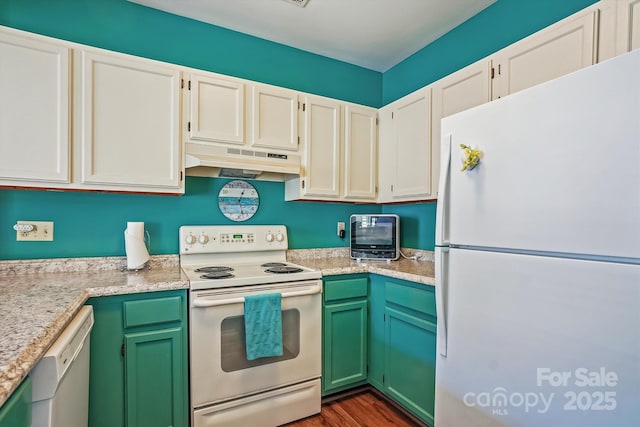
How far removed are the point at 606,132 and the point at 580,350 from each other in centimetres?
66

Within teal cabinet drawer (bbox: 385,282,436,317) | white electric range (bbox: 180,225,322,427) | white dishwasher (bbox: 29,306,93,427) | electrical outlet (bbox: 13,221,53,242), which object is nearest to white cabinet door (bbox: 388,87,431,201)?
teal cabinet drawer (bbox: 385,282,436,317)

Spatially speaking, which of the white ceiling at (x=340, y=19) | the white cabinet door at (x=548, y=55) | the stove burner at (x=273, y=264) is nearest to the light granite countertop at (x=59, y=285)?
the stove burner at (x=273, y=264)

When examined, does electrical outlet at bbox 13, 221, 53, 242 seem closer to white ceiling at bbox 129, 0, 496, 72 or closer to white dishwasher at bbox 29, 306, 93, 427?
white dishwasher at bbox 29, 306, 93, 427

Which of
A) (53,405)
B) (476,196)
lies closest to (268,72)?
(476,196)

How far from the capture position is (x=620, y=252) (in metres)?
0.89

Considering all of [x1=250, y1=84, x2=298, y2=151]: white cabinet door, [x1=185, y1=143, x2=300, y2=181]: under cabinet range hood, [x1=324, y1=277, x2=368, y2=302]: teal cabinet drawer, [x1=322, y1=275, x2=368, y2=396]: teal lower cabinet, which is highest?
[x1=250, y1=84, x2=298, y2=151]: white cabinet door

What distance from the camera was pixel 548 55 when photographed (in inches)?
60.2

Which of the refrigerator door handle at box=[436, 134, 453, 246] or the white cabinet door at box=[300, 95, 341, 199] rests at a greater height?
the white cabinet door at box=[300, 95, 341, 199]

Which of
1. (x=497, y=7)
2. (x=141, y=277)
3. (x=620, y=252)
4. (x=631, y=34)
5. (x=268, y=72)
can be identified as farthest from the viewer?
(x=268, y=72)

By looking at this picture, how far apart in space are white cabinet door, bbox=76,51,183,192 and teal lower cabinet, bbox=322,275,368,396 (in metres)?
1.19

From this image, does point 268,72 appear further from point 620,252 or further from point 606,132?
point 620,252

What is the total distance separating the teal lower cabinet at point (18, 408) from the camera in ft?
2.20

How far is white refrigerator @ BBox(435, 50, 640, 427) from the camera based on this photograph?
0.90m

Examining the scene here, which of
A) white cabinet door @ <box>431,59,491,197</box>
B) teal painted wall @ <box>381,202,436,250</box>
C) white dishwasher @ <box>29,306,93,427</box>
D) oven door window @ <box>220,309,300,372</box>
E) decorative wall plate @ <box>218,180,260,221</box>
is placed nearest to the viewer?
white dishwasher @ <box>29,306,93,427</box>
